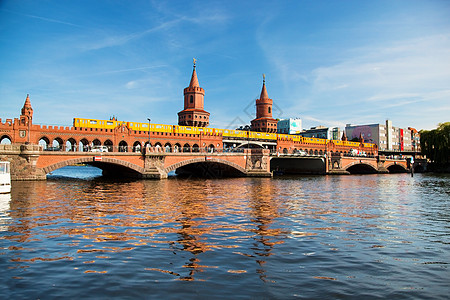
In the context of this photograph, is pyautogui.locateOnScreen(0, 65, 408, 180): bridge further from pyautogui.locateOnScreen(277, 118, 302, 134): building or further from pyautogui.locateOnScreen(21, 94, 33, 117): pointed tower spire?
pyautogui.locateOnScreen(277, 118, 302, 134): building

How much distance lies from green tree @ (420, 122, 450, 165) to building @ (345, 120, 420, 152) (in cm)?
4442

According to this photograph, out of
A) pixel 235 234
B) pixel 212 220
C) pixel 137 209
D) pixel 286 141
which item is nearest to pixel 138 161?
pixel 137 209

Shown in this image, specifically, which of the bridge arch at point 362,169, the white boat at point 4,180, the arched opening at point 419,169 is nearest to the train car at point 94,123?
the white boat at point 4,180

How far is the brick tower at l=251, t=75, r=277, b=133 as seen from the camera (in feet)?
348

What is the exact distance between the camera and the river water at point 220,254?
815 centimetres

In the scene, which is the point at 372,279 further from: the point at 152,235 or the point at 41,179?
the point at 41,179

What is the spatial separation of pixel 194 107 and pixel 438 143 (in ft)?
211

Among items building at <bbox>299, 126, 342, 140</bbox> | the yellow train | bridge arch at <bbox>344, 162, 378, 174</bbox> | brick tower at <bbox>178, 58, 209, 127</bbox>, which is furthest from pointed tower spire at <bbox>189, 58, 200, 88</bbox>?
building at <bbox>299, 126, 342, 140</bbox>

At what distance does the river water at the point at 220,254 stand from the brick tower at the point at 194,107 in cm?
7024

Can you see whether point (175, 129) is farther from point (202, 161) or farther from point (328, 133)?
point (328, 133)

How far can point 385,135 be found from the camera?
14725 cm

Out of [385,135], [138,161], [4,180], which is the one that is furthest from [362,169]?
[4,180]

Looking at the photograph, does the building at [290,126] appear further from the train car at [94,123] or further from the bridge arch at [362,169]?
the train car at [94,123]

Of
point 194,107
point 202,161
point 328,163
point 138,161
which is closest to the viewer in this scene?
point 138,161
